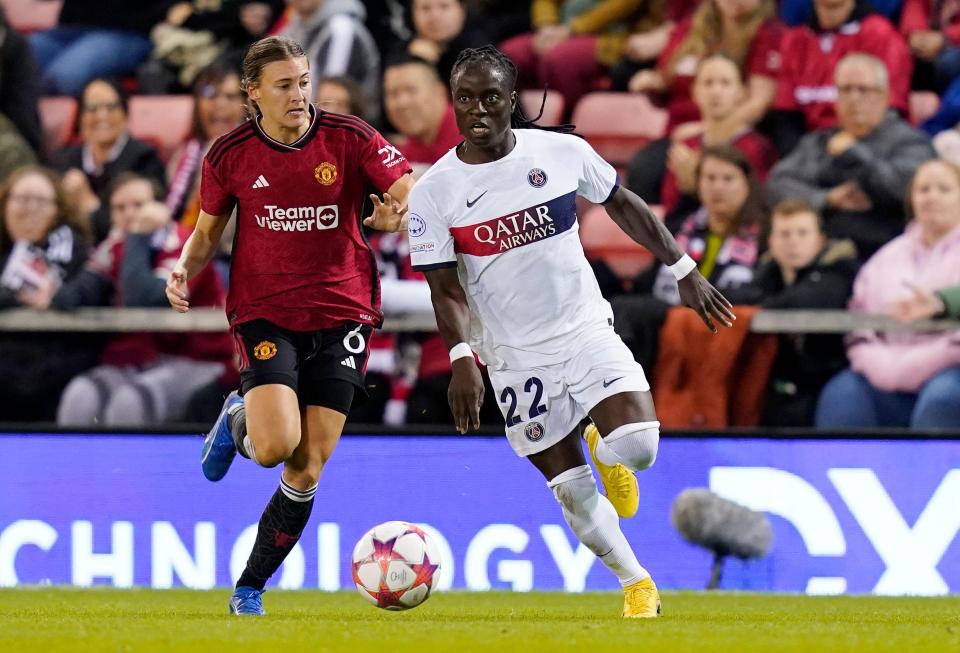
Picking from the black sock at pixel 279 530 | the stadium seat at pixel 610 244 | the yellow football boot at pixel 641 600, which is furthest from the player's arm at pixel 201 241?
the stadium seat at pixel 610 244

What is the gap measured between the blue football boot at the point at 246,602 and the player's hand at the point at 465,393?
4.18ft

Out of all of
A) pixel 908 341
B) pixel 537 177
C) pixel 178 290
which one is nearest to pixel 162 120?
pixel 908 341

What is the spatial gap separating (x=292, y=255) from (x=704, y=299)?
169 centimetres

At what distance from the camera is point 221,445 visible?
720cm

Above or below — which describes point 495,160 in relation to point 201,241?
above

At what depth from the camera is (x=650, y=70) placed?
1195cm

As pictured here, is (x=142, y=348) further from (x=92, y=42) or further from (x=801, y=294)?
(x=801, y=294)

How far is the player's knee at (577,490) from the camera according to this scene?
22.1 feet

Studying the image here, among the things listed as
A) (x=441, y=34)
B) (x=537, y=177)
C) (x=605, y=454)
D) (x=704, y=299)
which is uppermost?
(x=441, y=34)

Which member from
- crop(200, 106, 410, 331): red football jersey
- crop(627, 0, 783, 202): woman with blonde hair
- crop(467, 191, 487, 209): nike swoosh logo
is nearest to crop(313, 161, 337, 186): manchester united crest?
crop(200, 106, 410, 331): red football jersey

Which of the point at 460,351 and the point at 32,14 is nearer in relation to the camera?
the point at 460,351

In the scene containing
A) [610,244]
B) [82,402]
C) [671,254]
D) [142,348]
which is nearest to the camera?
[671,254]

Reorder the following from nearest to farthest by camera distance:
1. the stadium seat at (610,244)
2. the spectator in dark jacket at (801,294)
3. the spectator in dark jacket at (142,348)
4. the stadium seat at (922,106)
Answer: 1. the spectator in dark jacket at (801,294)
2. the spectator in dark jacket at (142,348)
3. the stadium seat at (610,244)
4. the stadium seat at (922,106)

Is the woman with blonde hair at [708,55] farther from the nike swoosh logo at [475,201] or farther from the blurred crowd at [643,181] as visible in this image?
the nike swoosh logo at [475,201]
